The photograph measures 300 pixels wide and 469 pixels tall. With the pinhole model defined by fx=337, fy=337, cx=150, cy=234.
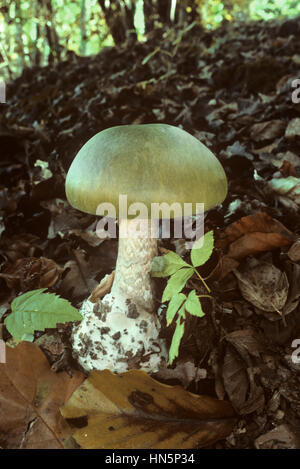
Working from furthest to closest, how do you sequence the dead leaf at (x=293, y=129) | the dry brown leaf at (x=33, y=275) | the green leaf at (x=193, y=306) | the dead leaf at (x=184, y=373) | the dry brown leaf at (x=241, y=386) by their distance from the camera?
the dead leaf at (x=293, y=129) < the dry brown leaf at (x=33, y=275) < the dead leaf at (x=184, y=373) < the dry brown leaf at (x=241, y=386) < the green leaf at (x=193, y=306)

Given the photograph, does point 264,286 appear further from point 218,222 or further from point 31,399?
point 31,399

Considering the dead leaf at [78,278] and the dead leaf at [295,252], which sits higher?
the dead leaf at [295,252]

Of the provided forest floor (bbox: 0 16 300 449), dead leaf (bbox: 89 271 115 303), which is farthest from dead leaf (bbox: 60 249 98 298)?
dead leaf (bbox: 89 271 115 303)

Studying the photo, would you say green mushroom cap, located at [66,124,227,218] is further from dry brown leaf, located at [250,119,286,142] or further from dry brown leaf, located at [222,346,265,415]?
dry brown leaf, located at [250,119,286,142]

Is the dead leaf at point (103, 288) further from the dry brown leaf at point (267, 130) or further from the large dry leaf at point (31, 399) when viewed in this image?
the dry brown leaf at point (267, 130)

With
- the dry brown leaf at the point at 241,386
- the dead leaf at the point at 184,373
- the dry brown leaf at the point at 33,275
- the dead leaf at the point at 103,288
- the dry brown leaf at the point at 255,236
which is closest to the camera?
the dry brown leaf at the point at 241,386

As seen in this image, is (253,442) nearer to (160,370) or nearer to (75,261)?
(160,370)

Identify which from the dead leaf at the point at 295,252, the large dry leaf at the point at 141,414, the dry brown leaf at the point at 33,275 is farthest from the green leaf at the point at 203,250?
the dry brown leaf at the point at 33,275
